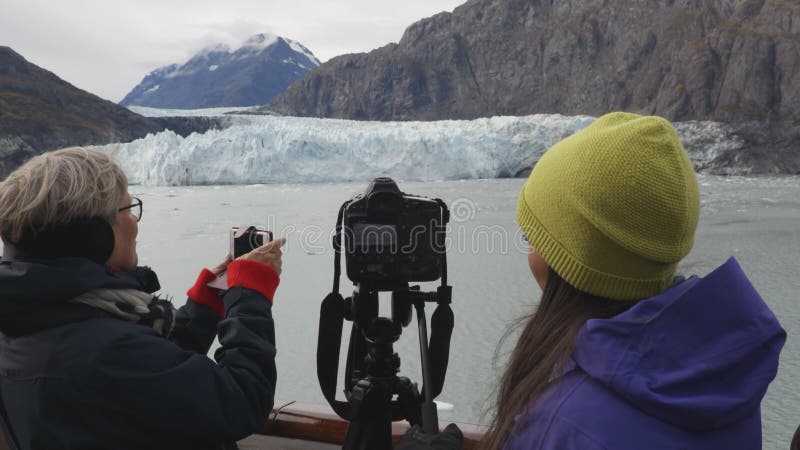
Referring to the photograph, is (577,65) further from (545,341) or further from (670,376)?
(670,376)

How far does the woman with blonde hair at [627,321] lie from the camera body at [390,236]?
0.38 metres

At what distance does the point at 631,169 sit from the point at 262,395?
63 centimetres

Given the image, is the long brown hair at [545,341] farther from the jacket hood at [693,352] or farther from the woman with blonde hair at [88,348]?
the woman with blonde hair at [88,348]

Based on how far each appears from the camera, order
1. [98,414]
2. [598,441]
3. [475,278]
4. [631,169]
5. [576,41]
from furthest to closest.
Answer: [576,41] < [475,278] < [98,414] < [631,169] < [598,441]

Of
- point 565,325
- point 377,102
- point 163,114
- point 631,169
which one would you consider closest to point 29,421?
point 565,325

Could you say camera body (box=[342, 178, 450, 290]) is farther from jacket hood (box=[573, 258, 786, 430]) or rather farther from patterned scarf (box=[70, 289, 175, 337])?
jacket hood (box=[573, 258, 786, 430])

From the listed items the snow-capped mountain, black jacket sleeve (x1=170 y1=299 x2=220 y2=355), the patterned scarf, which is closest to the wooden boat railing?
black jacket sleeve (x1=170 y1=299 x2=220 y2=355)

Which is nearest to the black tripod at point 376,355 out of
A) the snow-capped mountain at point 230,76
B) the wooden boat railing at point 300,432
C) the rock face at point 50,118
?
the wooden boat railing at point 300,432

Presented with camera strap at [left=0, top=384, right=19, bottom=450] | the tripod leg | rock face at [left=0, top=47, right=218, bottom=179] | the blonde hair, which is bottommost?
the tripod leg

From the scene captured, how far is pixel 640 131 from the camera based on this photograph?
2.23 feet

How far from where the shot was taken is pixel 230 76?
443 ft

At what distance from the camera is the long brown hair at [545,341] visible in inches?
27.7

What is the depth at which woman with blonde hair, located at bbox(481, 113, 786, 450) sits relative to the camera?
582 mm

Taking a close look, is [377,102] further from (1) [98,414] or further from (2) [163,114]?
(1) [98,414]
